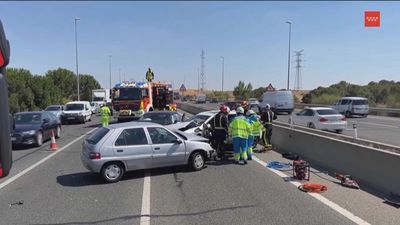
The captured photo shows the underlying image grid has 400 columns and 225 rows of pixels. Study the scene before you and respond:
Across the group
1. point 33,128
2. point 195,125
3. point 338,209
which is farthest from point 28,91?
point 338,209

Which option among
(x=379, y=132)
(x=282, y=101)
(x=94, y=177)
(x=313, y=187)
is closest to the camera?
(x=313, y=187)

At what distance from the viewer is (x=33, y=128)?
60.5 feet

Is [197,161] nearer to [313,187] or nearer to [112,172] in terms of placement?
[112,172]

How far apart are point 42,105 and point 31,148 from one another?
1383 inches

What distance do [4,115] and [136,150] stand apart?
7.36 metres

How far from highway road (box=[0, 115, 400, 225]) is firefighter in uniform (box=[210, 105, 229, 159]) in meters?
1.48

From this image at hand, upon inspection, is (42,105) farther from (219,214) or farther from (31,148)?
(219,214)

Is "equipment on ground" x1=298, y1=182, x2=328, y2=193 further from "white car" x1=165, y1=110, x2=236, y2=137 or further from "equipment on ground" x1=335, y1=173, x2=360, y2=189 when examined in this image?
"white car" x1=165, y1=110, x2=236, y2=137

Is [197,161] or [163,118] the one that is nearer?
[197,161]

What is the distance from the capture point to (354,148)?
10305 mm

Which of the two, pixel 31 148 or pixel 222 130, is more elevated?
pixel 222 130

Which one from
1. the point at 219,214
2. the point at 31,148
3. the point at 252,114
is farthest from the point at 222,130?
the point at 31,148

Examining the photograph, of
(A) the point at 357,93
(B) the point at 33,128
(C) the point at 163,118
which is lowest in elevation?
(B) the point at 33,128

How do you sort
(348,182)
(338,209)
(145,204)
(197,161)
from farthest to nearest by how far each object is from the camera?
(197,161) → (348,182) → (145,204) → (338,209)
